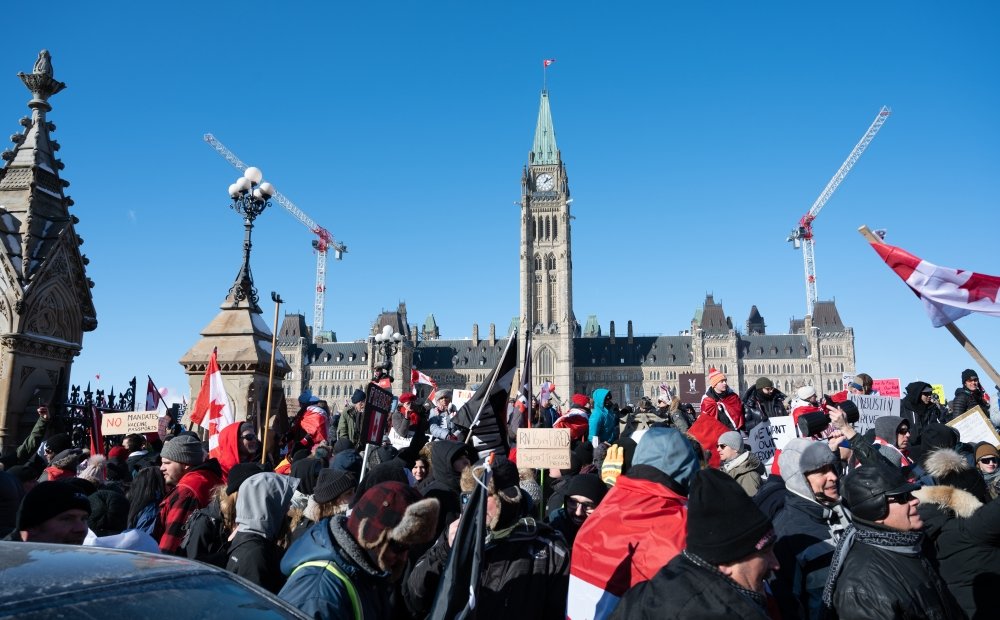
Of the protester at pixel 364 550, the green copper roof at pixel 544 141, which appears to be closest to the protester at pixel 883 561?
the protester at pixel 364 550

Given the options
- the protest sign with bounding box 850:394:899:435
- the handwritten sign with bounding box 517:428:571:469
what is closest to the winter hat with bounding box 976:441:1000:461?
the protest sign with bounding box 850:394:899:435

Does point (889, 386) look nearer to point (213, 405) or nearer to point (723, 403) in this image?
point (723, 403)

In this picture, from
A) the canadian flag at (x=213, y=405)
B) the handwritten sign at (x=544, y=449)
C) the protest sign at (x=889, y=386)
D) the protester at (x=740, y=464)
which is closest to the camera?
the protester at (x=740, y=464)

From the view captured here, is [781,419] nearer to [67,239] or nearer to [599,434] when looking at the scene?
[599,434]

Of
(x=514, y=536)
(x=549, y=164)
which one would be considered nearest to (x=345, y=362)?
(x=549, y=164)

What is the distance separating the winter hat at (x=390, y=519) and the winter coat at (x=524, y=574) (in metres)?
0.48

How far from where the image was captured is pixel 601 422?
10250mm

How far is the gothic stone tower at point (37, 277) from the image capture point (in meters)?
9.29

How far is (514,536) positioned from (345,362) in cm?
10926

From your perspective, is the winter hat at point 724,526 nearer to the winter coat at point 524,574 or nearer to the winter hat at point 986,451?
the winter coat at point 524,574

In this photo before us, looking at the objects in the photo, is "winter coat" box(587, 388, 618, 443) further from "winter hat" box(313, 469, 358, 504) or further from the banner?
the banner

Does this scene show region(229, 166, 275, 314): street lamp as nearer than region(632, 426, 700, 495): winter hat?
No

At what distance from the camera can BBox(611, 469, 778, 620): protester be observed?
7.32 feet

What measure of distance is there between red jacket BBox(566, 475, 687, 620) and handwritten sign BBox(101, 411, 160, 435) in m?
7.74
